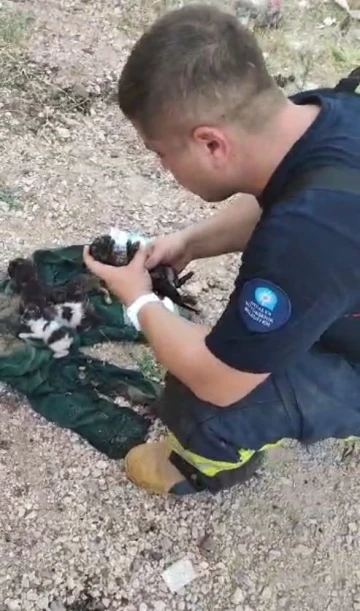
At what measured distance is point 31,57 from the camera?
3.26 metres

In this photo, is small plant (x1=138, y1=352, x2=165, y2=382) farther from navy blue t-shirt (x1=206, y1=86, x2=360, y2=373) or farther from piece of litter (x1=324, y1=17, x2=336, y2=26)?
piece of litter (x1=324, y1=17, x2=336, y2=26)

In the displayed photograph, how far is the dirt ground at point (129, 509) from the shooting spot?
6.52 feet

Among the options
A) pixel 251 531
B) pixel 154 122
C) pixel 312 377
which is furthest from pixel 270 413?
pixel 154 122

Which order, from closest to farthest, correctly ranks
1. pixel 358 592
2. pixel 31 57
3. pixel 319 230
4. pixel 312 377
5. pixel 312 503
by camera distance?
pixel 319 230 → pixel 312 377 → pixel 358 592 → pixel 312 503 → pixel 31 57

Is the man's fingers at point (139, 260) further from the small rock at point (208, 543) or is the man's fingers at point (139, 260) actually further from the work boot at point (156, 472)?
the small rock at point (208, 543)

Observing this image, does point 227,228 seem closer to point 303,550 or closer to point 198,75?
point 198,75

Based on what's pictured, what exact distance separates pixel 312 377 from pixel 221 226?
449 millimetres

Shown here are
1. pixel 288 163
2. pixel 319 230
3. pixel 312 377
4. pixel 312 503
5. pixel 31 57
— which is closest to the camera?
pixel 319 230

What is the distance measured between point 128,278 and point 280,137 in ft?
1.58

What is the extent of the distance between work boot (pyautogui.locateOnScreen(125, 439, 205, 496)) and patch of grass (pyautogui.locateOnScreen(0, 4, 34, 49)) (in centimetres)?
182

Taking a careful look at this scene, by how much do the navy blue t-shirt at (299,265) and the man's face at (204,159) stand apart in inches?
3.4

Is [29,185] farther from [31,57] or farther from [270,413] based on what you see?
[270,413]

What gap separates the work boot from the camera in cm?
210

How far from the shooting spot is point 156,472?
Result: 6.89ft
